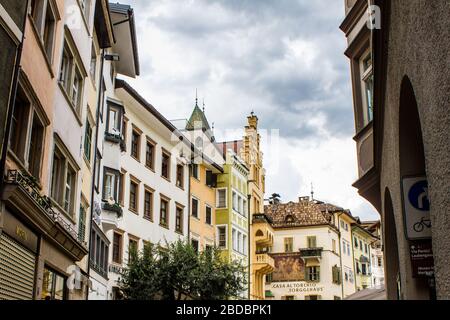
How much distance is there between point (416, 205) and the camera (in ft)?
21.6

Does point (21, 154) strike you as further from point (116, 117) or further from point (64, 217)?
point (116, 117)

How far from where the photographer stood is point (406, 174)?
287 inches

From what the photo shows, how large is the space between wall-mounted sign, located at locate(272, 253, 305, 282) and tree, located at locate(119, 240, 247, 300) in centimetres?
3574

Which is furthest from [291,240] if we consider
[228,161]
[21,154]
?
[21,154]

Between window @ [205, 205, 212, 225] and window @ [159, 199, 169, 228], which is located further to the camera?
window @ [205, 205, 212, 225]

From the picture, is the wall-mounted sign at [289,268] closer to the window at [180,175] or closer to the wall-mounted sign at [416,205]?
the window at [180,175]

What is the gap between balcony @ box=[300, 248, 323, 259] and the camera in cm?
6456

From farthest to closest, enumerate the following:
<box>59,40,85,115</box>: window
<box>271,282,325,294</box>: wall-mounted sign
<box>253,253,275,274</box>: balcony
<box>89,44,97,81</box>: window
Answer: <box>271,282,325,294</box>: wall-mounted sign, <box>253,253,275,274</box>: balcony, <box>89,44,97,81</box>: window, <box>59,40,85,115</box>: window

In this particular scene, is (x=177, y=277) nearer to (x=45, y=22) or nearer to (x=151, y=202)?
(x=151, y=202)

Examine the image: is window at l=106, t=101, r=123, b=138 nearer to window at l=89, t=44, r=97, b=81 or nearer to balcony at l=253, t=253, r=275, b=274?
window at l=89, t=44, r=97, b=81

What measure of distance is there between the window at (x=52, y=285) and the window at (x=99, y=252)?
611cm

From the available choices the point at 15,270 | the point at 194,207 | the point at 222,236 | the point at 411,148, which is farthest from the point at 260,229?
the point at 411,148

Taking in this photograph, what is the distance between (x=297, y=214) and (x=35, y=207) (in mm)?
57459

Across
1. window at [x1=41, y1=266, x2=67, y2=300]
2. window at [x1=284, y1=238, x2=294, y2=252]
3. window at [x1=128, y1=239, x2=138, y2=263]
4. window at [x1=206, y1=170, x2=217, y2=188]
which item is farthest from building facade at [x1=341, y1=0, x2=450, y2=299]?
window at [x1=284, y1=238, x2=294, y2=252]
